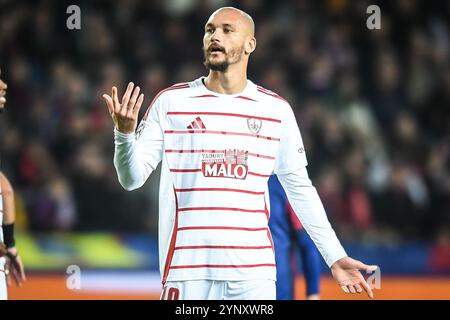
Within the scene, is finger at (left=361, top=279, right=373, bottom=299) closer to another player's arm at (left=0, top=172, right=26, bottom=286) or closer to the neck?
the neck

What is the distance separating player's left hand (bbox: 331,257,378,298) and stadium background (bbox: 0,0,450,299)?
4.25 metres

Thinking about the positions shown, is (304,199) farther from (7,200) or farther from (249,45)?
(7,200)

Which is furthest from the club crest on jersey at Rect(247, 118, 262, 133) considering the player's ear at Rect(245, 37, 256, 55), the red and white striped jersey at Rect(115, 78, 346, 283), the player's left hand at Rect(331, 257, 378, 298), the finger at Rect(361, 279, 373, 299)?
the finger at Rect(361, 279, 373, 299)

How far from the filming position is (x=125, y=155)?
197 inches

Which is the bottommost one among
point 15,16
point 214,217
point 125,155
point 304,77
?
point 214,217

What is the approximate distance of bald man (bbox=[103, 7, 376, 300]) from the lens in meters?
5.11

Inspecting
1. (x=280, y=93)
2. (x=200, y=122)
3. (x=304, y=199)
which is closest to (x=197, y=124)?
(x=200, y=122)

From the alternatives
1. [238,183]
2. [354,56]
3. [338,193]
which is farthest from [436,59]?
[238,183]

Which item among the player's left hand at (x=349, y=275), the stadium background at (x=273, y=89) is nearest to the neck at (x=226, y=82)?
the player's left hand at (x=349, y=275)

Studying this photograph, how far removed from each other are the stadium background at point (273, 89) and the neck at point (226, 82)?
460 cm

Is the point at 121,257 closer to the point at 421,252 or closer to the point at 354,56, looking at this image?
the point at 421,252

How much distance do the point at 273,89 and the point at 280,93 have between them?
115 millimetres

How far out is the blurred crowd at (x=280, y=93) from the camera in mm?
11555

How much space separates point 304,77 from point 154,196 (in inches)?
111
